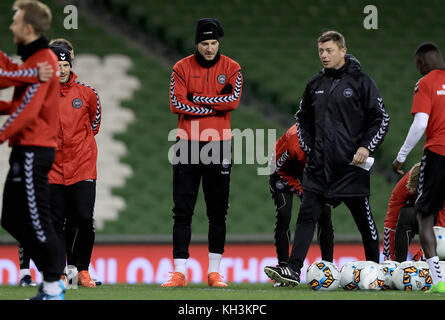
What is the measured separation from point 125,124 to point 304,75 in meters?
3.23

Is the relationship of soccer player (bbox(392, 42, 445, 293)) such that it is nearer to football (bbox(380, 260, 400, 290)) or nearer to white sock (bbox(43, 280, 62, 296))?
football (bbox(380, 260, 400, 290))

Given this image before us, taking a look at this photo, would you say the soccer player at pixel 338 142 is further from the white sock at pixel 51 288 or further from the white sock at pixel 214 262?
the white sock at pixel 51 288

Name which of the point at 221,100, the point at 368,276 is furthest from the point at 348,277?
the point at 221,100

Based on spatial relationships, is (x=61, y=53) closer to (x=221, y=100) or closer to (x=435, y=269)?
(x=221, y=100)

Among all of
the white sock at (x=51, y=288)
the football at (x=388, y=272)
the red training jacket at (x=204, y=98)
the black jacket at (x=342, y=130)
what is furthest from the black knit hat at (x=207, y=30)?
the white sock at (x=51, y=288)

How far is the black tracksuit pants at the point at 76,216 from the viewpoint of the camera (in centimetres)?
673

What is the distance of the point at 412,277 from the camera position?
262 inches

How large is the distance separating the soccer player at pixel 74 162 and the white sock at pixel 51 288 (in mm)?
1512

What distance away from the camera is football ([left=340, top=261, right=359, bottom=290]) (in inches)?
258

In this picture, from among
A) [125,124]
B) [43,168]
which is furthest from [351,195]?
[125,124]

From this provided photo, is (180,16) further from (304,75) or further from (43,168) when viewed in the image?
(43,168)

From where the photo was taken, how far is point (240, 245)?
10.5 m

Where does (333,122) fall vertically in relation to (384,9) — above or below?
below

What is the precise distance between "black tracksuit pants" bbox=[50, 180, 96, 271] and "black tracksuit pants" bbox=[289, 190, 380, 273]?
1702 millimetres
